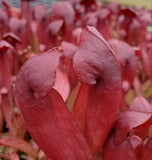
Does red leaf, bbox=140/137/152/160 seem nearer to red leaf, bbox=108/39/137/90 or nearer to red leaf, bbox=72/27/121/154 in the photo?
red leaf, bbox=72/27/121/154

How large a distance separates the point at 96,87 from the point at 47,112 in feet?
0.23

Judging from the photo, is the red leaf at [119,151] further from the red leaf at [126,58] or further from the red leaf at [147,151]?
the red leaf at [126,58]

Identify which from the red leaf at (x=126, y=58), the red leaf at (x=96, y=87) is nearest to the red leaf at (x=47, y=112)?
the red leaf at (x=96, y=87)

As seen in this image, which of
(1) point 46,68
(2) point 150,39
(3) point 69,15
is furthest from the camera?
(2) point 150,39

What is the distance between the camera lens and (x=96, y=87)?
12.4 inches

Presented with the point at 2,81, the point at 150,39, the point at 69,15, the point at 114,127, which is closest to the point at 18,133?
the point at 2,81

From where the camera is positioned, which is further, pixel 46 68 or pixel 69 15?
pixel 69 15

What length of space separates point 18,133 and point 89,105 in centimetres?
23

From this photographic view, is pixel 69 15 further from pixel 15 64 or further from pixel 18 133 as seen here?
pixel 18 133

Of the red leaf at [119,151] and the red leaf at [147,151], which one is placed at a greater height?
the red leaf at [119,151]

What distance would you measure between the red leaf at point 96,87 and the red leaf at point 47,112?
0.03 meters

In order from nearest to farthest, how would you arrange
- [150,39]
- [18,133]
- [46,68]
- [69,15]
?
1. [46,68]
2. [18,133]
3. [69,15]
4. [150,39]

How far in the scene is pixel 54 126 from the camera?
32 centimetres

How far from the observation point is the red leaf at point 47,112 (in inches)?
10.9
